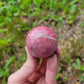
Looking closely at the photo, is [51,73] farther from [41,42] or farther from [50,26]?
[50,26]

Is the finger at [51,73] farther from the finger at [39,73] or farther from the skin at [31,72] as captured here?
the finger at [39,73]

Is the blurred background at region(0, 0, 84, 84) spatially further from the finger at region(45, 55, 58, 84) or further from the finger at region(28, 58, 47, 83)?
the finger at region(45, 55, 58, 84)

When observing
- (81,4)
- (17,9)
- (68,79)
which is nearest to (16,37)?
(17,9)

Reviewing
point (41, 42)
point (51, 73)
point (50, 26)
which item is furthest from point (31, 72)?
point (50, 26)

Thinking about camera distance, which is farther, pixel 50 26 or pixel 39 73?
pixel 50 26

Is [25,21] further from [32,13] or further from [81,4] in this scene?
[81,4]
